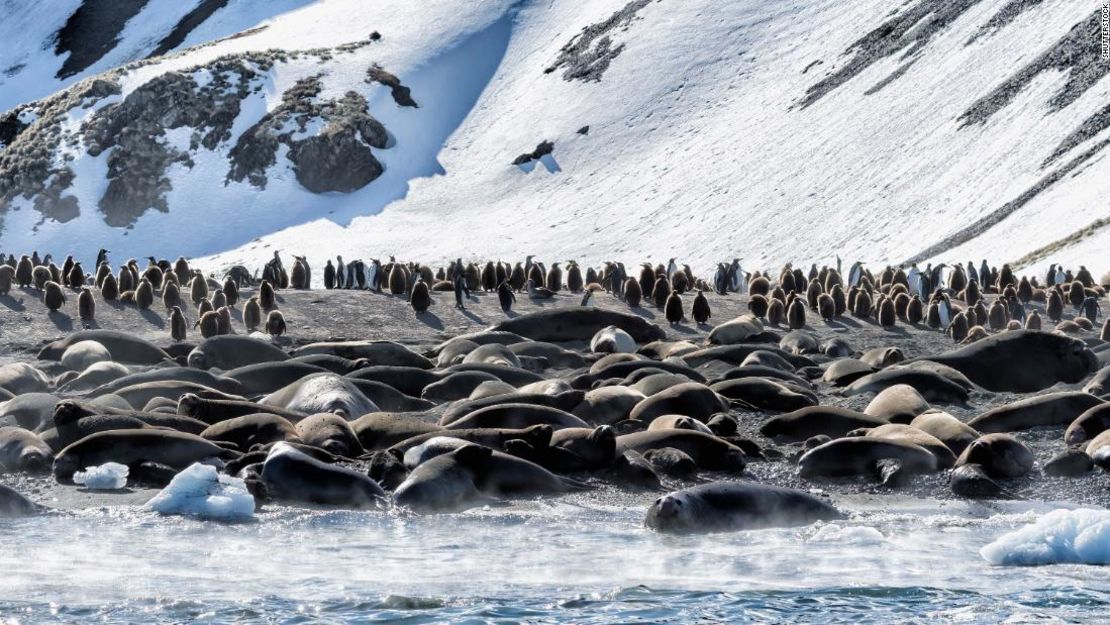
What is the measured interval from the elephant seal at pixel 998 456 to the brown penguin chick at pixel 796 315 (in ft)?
44.9

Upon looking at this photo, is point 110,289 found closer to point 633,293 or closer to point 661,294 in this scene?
point 633,293

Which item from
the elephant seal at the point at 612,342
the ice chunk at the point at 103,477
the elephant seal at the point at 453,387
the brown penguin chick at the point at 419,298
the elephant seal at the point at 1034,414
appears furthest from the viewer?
the brown penguin chick at the point at 419,298

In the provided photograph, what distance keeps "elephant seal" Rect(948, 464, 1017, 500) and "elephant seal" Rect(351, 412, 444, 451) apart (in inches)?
161

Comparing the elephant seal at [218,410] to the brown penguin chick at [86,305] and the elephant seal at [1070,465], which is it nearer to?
the elephant seal at [1070,465]

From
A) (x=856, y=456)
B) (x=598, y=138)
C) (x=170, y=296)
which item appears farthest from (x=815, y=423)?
(x=598, y=138)

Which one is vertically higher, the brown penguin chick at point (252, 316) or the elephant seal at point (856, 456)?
the brown penguin chick at point (252, 316)

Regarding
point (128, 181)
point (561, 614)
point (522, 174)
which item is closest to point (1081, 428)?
point (561, 614)

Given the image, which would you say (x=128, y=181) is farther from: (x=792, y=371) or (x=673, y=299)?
(x=792, y=371)

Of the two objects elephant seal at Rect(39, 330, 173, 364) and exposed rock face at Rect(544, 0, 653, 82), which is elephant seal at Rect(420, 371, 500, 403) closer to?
elephant seal at Rect(39, 330, 173, 364)

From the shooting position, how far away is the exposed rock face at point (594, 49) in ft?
251

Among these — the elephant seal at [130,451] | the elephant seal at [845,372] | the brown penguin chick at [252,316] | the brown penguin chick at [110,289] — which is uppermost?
the brown penguin chick at [110,289]

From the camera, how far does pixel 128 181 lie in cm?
6788

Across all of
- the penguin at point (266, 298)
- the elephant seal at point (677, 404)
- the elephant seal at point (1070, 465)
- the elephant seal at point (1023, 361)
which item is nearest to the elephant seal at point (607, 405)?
the elephant seal at point (677, 404)

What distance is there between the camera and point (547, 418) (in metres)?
12.3
